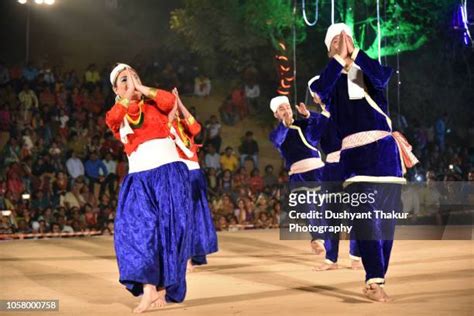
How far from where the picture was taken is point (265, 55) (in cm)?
2128

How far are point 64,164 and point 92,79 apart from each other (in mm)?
3752

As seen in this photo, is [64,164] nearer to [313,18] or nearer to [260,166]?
[260,166]

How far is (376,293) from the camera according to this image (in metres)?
7.10

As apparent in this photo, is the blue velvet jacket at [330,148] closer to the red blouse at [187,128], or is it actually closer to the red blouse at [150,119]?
the red blouse at [187,128]

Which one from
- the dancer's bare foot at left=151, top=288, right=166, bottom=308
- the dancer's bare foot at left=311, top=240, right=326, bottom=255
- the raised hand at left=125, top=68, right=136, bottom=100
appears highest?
the raised hand at left=125, top=68, right=136, bottom=100

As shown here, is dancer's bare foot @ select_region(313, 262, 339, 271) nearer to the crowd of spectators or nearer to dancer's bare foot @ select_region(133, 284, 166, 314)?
dancer's bare foot @ select_region(133, 284, 166, 314)

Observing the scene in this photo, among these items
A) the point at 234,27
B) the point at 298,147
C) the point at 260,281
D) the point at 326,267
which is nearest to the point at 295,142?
the point at 298,147

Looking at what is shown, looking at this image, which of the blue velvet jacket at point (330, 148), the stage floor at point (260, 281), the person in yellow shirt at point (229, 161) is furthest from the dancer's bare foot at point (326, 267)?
the person in yellow shirt at point (229, 161)

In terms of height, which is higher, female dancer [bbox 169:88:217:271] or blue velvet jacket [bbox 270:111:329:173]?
blue velvet jacket [bbox 270:111:329:173]

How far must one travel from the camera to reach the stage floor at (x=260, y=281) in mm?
6898

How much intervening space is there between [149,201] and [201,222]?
8.00 feet

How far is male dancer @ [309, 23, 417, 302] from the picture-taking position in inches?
288

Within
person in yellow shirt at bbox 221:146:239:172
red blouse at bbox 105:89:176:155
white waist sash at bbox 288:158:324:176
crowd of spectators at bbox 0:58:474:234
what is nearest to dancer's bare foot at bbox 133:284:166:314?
red blouse at bbox 105:89:176:155

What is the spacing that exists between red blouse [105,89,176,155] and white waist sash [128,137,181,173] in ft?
0.11
